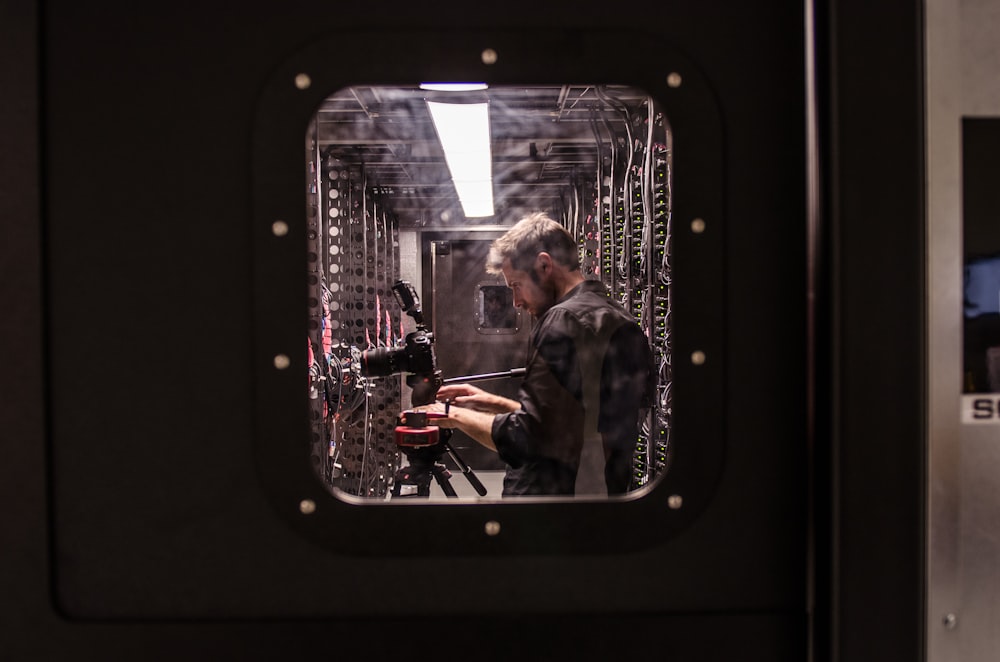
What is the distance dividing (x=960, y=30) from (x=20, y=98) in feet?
4.69

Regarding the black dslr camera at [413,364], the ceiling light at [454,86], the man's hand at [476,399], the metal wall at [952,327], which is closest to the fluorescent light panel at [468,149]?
the ceiling light at [454,86]

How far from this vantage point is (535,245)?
2.39m

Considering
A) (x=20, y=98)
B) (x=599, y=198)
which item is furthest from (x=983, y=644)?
(x=599, y=198)

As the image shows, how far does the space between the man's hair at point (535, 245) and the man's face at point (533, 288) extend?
26 mm

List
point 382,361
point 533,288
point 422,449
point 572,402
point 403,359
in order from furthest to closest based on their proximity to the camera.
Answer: point 422,449, point 533,288, point 403,359, point 382,361, point 572,402

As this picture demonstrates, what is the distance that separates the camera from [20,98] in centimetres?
97

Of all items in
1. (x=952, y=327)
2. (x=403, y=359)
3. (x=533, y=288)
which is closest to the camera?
(x=952, y=327)

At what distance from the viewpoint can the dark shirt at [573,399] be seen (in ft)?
6.30

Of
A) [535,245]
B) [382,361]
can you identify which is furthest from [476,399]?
[535,245]

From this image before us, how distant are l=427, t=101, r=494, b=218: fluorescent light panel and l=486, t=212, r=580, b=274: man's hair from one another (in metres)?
0.88

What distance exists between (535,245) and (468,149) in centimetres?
167

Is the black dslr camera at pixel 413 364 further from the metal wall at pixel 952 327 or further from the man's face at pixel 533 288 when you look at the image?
the metal wall at pixel 952 327

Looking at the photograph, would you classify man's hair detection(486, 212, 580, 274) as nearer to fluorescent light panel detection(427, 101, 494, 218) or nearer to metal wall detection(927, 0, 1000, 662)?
fluorescent light panel detection(427, 101, 494, 218)

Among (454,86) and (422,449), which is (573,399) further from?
(454,86)
